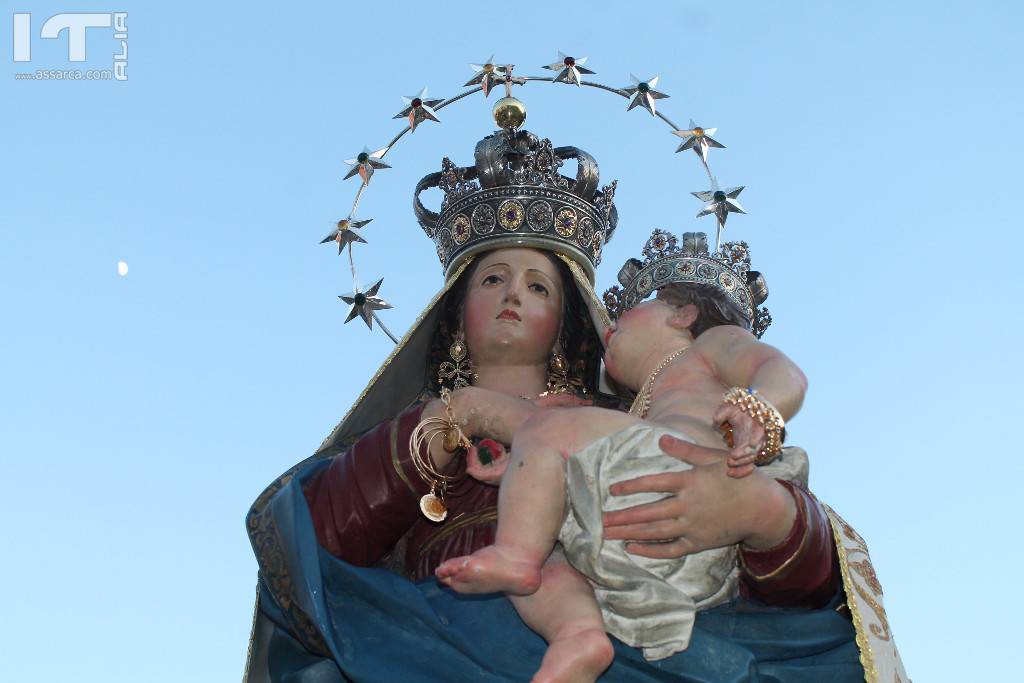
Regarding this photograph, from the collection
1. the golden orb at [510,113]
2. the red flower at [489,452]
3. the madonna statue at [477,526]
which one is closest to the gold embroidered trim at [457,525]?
the madonna statue at [477,526]

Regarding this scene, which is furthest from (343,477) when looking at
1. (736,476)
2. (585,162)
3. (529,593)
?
(585,162)

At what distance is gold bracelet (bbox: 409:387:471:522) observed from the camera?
19.3 ft

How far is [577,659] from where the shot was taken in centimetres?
485

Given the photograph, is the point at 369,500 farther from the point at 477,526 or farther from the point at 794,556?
the point at 794,556

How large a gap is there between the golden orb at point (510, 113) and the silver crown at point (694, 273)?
123cm

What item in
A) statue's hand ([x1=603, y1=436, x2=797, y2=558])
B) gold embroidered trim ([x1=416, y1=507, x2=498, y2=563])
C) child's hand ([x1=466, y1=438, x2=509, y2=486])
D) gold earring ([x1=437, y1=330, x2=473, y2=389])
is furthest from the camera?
gold earring ([x1=437, y1=330, x2=473, y2=389])

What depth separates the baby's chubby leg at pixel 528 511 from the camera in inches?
194

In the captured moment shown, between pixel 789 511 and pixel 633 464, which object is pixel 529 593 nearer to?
pixel 633 464

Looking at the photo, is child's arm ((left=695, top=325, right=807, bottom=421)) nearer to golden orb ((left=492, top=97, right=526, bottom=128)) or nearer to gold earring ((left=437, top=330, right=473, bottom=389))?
gold earring ((left=437, top=330, right=473, bottom=389))

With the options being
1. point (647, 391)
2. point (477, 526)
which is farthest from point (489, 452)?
point (647, 391)

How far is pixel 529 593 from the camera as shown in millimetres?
5062

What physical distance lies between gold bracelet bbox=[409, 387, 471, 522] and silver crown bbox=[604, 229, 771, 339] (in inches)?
40.1

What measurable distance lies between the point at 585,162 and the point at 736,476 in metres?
2.73

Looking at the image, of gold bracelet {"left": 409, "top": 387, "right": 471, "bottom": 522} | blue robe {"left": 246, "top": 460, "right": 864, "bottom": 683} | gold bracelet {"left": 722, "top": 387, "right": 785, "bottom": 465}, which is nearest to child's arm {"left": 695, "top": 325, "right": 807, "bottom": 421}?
gold bracelet {"left": 722, "top": 387, "right": 785, "bottom": 465}
